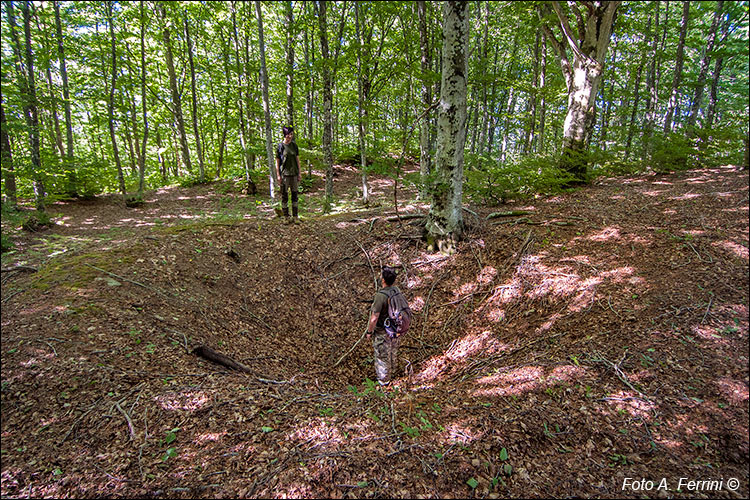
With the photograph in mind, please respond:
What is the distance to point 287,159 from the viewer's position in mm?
8109

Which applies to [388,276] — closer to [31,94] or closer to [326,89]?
[326,89]

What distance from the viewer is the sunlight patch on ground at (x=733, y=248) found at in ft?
14.7

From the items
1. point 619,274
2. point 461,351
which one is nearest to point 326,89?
point 461,351

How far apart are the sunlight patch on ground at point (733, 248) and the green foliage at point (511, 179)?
3.86 m

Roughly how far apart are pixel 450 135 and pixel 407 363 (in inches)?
182

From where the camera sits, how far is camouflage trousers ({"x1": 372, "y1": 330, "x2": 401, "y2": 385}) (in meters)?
4.82

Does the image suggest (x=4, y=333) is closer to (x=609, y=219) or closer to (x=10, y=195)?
(x=609, y=219)

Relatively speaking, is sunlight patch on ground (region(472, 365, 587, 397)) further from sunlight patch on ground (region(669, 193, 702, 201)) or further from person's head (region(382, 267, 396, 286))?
sunlight patch on ground (region(669, 193, 702, 201))

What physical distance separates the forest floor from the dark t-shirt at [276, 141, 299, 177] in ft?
6.57

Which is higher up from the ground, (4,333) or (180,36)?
(180,36)

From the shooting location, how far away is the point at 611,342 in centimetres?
388

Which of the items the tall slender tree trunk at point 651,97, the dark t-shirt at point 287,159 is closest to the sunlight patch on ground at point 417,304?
the dark t-shirt at point 287,159

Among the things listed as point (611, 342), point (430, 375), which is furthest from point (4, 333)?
point (611, 342)

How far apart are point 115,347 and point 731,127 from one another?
49.7 ft
